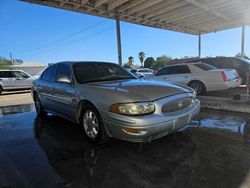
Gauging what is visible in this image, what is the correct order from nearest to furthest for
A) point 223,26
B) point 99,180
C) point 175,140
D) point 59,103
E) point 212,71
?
point 99,180
point 175,140
point 59,103
point 212,71
point 223,26

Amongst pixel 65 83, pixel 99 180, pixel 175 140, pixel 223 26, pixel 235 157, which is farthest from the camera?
pixel 223 26

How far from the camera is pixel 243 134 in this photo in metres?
3.61

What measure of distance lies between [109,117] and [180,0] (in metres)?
9.58

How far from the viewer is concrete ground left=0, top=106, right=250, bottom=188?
231cm

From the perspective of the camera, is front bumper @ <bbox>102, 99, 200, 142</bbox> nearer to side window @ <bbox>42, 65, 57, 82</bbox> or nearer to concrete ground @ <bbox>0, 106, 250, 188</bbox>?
concrete ground @ <bbox>0, 106, 250, 188</bbox>

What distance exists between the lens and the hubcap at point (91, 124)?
3.31 meters

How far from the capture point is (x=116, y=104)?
9.24 feet

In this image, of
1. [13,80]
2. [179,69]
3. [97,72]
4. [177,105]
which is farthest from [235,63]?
[13,80]

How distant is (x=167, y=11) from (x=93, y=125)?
1087cm

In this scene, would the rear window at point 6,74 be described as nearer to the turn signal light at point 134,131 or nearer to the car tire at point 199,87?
the car tire at point 199,87

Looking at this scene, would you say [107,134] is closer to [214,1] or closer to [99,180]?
[99,180]

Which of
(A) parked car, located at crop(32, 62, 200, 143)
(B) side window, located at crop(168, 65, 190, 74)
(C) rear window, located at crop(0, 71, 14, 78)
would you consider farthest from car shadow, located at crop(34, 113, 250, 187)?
(C) rear window, located at crop(0, 71, 14, 78)

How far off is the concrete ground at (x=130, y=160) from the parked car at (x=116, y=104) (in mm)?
344

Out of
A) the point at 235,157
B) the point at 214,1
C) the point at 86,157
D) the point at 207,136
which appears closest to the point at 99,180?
the point at 86,157
